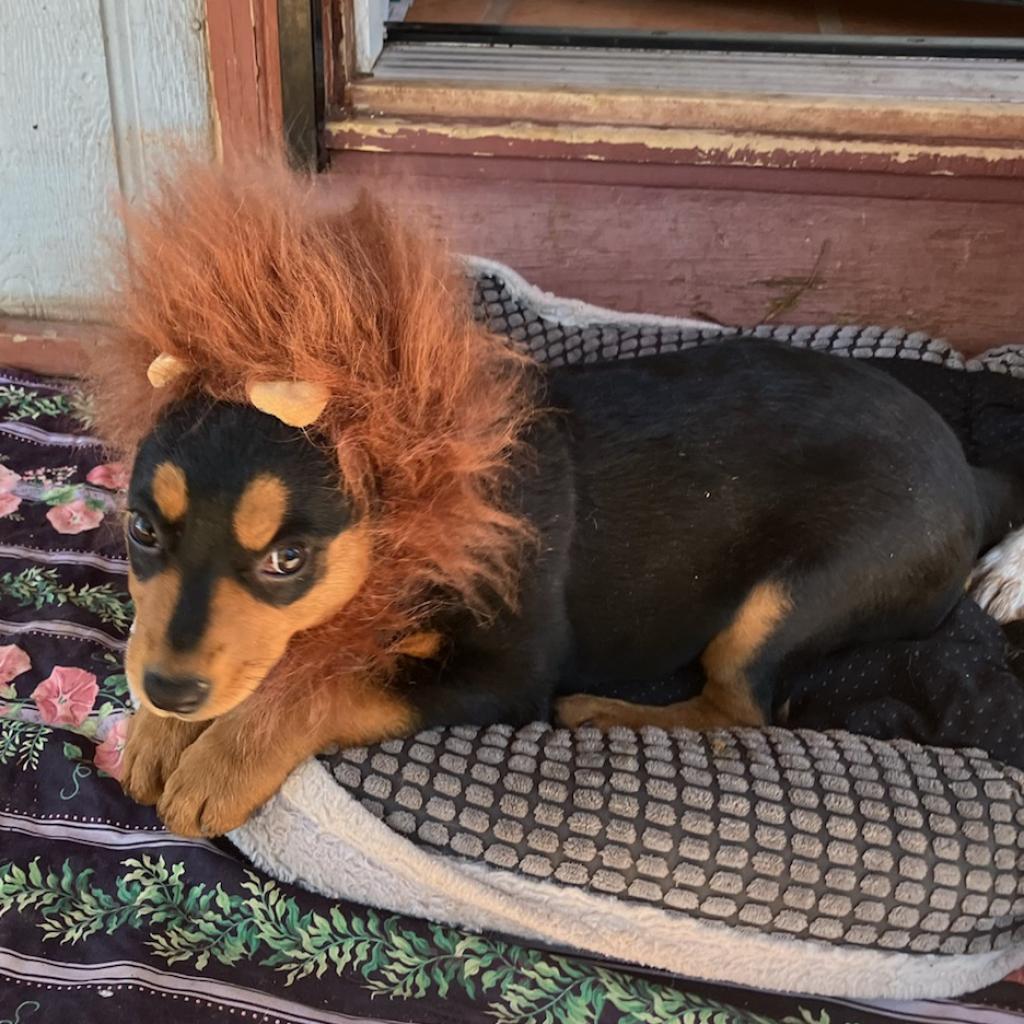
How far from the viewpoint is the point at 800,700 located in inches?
58.5

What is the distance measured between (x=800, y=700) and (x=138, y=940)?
34.5 inches

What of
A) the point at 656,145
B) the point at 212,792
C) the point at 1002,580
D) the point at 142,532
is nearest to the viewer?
the point at 142,532

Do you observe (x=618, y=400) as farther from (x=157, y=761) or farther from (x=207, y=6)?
(x=207, y=6)

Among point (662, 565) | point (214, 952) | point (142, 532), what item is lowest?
point (214, 952)

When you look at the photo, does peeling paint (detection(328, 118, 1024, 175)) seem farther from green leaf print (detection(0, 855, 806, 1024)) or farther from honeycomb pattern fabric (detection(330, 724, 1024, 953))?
green leaf print (detection(0, 855, 806, 1024))

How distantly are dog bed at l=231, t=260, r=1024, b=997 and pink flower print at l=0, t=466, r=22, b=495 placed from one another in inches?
36.8

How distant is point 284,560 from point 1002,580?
40.6 inches

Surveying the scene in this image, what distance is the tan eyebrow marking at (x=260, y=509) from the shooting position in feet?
3.35

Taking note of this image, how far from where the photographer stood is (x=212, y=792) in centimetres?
121

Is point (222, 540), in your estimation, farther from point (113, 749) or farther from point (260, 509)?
point (113, 749)

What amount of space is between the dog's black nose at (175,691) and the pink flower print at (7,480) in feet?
3.31

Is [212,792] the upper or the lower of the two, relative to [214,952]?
upper

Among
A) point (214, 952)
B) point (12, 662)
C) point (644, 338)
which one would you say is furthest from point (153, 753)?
point (644, 338)

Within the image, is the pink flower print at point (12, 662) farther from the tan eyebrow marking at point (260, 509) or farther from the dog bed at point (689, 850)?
the tan eyebrow marking at point (260, 509)
